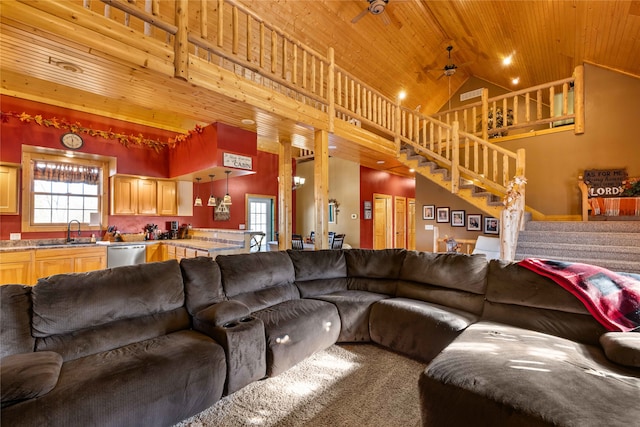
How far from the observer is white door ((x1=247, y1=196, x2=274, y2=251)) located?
25.5 feet

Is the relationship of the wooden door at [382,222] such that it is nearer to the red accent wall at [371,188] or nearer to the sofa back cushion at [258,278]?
the red accent wall at [371,188]

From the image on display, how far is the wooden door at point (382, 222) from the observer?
879 centimetres

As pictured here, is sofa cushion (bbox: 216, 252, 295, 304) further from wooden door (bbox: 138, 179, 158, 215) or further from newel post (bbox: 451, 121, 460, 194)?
wooden door (bbox: 138, 179, 158, 215)

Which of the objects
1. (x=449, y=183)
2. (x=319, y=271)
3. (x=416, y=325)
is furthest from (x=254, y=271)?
(x=449, y=183)

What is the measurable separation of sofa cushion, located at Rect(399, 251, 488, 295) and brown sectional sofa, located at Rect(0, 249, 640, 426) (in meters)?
0.01

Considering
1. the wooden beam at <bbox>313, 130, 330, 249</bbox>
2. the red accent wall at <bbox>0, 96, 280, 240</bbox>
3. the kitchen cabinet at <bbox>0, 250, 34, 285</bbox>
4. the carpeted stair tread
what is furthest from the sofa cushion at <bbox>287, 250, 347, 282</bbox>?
the kitchen cabinet at <bbox>0, 250, 34, 285</bbox>

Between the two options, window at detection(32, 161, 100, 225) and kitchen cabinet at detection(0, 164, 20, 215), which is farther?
window at detection(32, 161, 100, 225)

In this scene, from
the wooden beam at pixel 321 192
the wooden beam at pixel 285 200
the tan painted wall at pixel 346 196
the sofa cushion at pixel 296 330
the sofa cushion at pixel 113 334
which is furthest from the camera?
the tan painted wall at pixel 346 196

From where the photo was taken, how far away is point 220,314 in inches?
80.6

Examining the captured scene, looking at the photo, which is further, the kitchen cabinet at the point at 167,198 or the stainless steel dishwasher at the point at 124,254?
the kitchen cabinet at the point at 167,198

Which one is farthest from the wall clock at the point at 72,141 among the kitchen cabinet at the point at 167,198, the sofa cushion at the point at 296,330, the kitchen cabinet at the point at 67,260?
the sofa cushion at the point at 296,330

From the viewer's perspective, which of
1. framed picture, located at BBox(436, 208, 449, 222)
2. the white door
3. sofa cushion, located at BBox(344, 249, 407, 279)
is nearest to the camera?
sofa cushion, located at BBox(344, 249, 407, 279)

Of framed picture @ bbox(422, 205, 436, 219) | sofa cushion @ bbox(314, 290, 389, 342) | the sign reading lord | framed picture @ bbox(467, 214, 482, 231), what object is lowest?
sofa cushion @ bbox(314, 290, 389, 342)

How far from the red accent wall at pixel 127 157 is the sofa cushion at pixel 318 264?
6.69 feet
